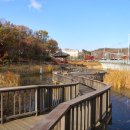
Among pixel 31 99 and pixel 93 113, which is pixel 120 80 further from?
pixel 93 113

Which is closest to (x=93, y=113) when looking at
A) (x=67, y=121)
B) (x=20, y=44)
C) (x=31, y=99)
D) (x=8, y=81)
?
(x=67, y=121)

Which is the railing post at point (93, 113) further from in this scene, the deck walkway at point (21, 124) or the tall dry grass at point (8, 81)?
the tall dry grass at point (8, 81)

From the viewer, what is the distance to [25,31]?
108438 millimetres

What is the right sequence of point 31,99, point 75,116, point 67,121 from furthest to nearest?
point 31,99
point 75,116
point 67,121

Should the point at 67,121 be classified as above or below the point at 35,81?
above

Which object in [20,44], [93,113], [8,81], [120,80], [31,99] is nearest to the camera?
[93,113]

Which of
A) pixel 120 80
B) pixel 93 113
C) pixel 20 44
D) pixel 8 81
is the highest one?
pixel 20 44

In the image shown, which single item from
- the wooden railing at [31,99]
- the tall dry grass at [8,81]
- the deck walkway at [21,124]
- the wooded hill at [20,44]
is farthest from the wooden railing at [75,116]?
the wooded hill at [20,44]

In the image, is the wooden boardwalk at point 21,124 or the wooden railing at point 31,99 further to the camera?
the wooden railing at point 31,99

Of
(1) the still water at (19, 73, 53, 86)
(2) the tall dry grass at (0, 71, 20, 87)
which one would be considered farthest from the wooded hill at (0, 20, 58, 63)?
(2) the tall dry grass at (0, 71, 20, 87)

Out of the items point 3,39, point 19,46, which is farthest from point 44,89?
Result: point 19,46

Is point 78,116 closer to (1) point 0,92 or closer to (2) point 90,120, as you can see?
(2) point 90,120

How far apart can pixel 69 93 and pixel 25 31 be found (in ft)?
310

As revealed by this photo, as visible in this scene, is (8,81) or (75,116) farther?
(8,81)
